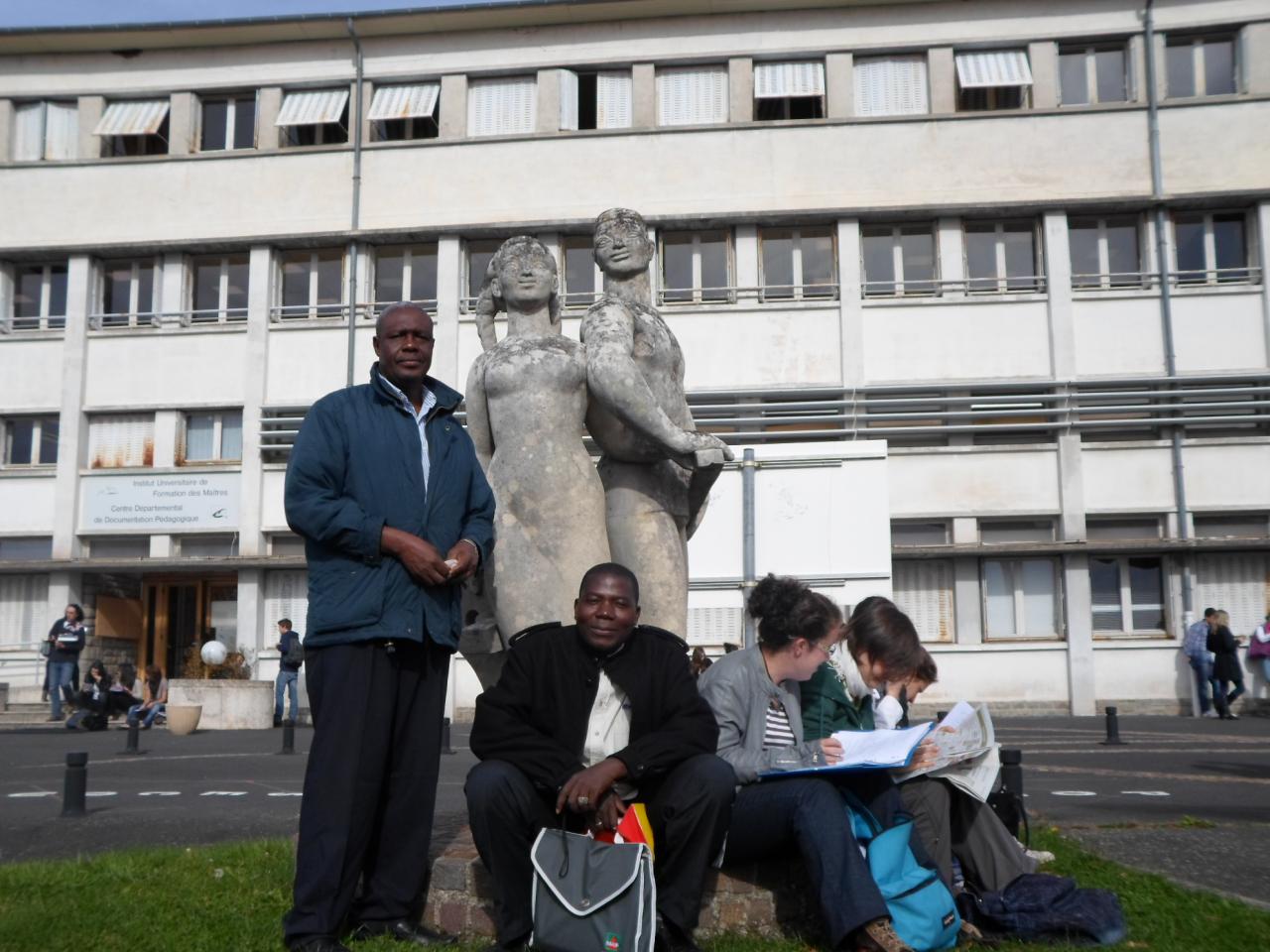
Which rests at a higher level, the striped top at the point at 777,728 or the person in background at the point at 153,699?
the striped top at the point at 777,728

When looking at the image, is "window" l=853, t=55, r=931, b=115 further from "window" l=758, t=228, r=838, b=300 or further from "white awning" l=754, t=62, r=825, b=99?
"window" l=758, t=228, r=838, b=300

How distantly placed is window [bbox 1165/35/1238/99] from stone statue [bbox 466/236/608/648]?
86.7 ft

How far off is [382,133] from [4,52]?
9.02 m

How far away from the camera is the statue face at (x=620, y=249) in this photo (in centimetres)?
643

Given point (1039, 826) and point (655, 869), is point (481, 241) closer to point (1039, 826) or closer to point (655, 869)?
point (1039, 826)

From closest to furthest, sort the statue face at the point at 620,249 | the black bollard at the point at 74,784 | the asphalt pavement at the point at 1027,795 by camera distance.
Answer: the statue face at the point at 620,249 → the asphalt pavement at the point at 1027,795 → the black bollard at the point at 74,784

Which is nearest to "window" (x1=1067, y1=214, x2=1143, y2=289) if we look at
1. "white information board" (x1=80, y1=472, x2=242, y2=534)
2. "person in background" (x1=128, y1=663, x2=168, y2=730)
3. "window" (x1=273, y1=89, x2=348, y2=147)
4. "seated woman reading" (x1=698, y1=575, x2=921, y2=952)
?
"window" (x1=273, y1=89, x2=348, y2=147)

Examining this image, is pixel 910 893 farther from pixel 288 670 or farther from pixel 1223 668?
pixel 1223 668

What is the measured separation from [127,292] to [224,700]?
12.0 metres

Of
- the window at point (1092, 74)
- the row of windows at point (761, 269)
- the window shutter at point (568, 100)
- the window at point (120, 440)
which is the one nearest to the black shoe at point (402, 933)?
the row of windows at point (761, 269)

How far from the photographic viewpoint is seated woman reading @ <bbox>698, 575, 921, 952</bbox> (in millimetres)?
4508

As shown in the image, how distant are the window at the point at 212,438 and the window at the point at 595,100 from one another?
9.71 metres

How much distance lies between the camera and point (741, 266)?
94.9ft

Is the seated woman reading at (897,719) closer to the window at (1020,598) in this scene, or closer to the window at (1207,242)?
the window at (1020,598)
